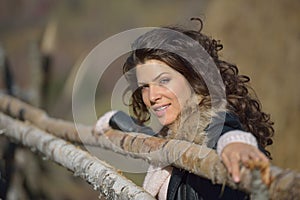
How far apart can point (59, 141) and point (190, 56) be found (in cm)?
81

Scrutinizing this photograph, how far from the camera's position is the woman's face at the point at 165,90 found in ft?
6.90

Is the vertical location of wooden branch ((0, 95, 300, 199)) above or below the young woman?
below

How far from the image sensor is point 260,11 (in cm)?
530

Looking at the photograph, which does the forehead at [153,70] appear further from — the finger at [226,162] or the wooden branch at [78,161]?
the finger at [226,162]

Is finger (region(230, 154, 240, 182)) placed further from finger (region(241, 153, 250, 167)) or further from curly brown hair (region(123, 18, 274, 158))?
curly brown hair (region(123, 18, 274, 158))

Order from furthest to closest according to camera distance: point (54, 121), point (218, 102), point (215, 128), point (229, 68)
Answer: point (54, 121), point (229, 68), point (218, 102), point (215, 128)

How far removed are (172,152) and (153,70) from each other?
14.8 inches

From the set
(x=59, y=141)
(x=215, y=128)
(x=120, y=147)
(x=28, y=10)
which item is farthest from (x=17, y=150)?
(x=28, y=10)

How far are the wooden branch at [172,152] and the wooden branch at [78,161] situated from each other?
10cm

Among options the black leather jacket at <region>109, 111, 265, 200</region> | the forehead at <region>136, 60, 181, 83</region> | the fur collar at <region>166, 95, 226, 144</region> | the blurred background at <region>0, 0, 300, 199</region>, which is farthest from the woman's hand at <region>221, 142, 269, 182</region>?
the blurred background at <region>0, 0, 300, 199</region>

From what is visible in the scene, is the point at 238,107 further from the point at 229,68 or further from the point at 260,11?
the point at 260,11

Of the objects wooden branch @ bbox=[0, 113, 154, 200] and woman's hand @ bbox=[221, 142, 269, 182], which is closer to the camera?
woman's hand @ bbox=[221, 142, 269, 182]

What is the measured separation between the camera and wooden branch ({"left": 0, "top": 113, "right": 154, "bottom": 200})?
196 cm

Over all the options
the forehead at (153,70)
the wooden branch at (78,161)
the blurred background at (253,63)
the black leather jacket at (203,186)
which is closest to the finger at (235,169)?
the black leather jacket at (203,186)
